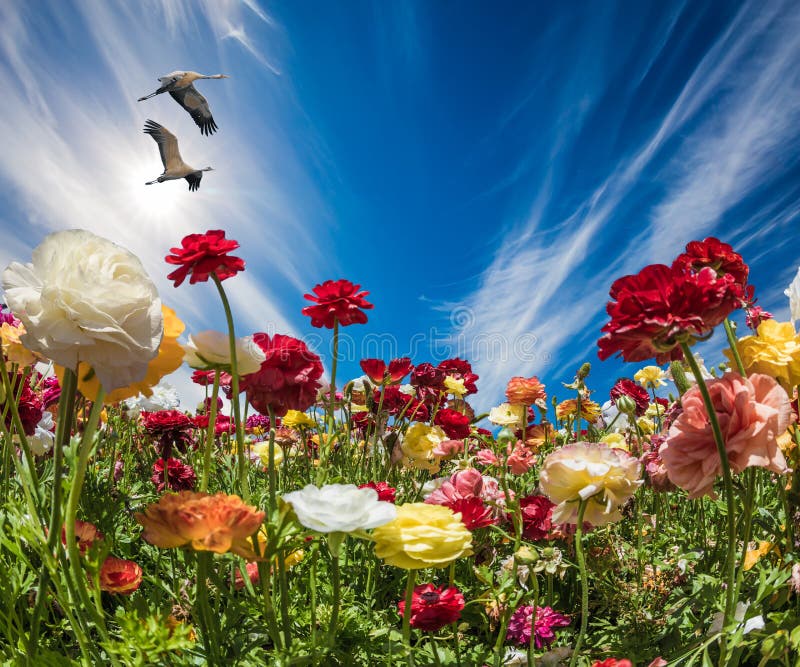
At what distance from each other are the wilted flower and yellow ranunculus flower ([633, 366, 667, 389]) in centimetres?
259

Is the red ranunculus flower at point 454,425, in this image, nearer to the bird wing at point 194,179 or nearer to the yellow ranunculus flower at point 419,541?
the yellow ranunculus flower at point 419,541

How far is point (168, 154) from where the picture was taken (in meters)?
7.41

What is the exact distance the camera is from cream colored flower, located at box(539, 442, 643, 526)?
1.17m

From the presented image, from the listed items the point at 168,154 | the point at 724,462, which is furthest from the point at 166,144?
the point at 724,462

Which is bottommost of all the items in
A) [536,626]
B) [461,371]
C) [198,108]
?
[536,626]

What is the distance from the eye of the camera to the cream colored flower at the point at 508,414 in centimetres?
322

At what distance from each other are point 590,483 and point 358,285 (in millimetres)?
1025

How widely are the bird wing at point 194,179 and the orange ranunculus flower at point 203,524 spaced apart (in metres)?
7.72

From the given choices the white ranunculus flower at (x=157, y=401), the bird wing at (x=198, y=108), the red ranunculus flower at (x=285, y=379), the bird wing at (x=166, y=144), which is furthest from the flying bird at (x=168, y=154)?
the red ranunculus flower at (x=285, y=379)

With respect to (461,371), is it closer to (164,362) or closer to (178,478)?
(178,478)

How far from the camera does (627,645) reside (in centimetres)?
151

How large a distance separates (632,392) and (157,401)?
3.06 meters

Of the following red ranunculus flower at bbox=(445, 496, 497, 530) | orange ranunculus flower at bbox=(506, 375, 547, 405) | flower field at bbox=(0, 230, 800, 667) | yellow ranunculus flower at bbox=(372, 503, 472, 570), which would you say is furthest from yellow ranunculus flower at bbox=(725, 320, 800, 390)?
orange ranunculus flower at bbox=(506, 375, 547, 405)

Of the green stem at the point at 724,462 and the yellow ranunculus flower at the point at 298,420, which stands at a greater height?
the yellow ranunculus flower at the point at 298,420
